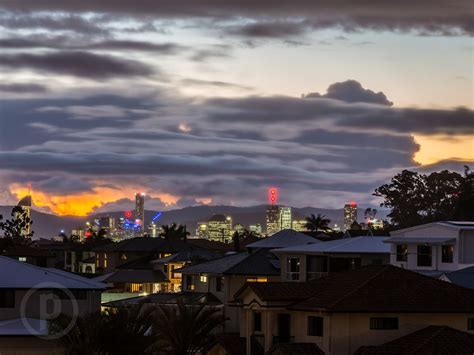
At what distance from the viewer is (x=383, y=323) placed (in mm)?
50375

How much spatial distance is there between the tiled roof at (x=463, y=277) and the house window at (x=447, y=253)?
6.76 m

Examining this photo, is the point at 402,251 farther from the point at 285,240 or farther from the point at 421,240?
the point at 285,240

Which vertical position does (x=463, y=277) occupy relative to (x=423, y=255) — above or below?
below

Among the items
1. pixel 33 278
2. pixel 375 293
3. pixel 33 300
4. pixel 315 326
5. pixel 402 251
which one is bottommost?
pixel 315 326

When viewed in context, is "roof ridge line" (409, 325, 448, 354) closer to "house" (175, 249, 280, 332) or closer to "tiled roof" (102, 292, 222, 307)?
"tiled roof" (102, 292, 222, 307)

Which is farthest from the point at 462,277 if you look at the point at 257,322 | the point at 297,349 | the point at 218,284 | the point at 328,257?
the point at 218,284

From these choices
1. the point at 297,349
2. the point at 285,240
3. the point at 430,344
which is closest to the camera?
the point at 430,344

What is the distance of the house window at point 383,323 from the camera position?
50.2m

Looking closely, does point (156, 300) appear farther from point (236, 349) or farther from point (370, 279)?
point (370, 279)

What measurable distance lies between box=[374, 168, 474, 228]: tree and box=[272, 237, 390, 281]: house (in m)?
97.8

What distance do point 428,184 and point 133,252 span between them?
63588mm

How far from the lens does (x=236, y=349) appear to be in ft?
194

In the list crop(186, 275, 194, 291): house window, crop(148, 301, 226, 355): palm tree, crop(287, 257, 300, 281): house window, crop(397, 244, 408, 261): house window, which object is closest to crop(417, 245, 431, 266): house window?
crop(397, 244, 408, 261): house window

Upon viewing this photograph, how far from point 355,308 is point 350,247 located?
22022mm
